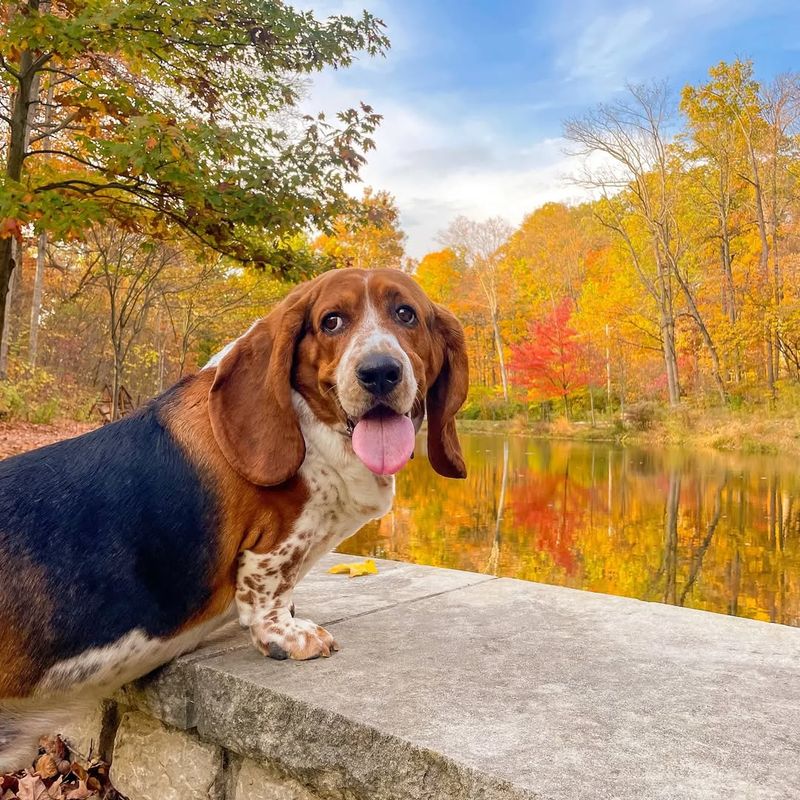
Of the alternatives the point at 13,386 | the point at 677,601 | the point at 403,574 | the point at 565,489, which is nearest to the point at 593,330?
the point at 565,489

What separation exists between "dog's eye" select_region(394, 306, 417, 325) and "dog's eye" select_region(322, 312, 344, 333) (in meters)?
0.18

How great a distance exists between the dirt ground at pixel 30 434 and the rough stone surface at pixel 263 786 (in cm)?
901

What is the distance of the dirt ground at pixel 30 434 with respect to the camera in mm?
10688

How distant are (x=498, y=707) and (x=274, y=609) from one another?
0.81 m

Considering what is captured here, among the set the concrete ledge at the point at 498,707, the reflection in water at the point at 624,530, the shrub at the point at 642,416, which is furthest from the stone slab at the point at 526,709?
the shrub at the point at 642,416

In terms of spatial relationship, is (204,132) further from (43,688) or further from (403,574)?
(43,688)

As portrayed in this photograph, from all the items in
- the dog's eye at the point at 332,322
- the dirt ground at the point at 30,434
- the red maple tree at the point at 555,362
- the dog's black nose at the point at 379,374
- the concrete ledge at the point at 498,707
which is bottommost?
the concrete ledge at the point at 498,707

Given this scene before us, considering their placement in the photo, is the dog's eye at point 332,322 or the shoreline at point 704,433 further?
the shoreline at point 704,433

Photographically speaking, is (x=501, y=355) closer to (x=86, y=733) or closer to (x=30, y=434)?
(x=30, y=434)

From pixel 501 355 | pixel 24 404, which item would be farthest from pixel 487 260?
pixel 24 404

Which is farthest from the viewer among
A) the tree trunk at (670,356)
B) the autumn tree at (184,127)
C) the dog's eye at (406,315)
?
the tree trunk at (670,356)

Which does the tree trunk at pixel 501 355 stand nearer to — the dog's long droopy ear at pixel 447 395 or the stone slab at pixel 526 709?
the dog's long droopy ear at pixel 447 395

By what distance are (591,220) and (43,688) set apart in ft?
137

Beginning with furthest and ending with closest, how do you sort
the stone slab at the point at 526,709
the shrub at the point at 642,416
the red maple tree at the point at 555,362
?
the red maple tree at the point at 555,362 < the shrub at the point at 642,416 < the stone slab at the point at 526,709
